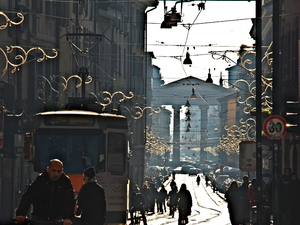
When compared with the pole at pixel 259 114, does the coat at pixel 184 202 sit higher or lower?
lower

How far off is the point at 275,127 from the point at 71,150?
517 cm

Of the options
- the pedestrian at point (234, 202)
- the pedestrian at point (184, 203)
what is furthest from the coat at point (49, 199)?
the pedestrian at point (184, 203)

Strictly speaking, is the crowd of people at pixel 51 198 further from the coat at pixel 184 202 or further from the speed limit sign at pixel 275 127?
the coat at pixel 184 202

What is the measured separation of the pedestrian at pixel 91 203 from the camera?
1714 cm

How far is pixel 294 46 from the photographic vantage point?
45.8 meters

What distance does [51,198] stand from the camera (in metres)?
15.2

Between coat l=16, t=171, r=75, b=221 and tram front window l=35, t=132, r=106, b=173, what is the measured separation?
1139cm

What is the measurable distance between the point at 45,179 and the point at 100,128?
40.1 feet

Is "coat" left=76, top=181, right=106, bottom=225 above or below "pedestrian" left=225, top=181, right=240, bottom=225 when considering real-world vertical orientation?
above

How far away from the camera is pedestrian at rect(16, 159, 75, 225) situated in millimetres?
15141

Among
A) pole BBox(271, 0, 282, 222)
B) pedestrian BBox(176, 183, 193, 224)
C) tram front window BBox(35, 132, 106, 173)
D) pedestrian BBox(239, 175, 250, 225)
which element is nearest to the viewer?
tram front window BBox(35, 132, 106, 173)

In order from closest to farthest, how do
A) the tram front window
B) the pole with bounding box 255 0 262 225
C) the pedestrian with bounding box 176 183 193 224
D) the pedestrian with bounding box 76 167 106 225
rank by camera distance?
the pedestrian with bounding box 76 167 106 225
the tram front window
the pole with bounding box 255 0 262 225
the pedestrian with bounding box 176 183 193 224

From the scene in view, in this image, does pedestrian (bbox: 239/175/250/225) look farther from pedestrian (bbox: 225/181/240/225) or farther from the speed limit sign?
the speed limit sign

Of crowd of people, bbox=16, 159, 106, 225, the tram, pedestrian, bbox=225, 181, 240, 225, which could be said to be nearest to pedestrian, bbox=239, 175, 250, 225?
pedestrian, bbox=225, 181, 240, 225
